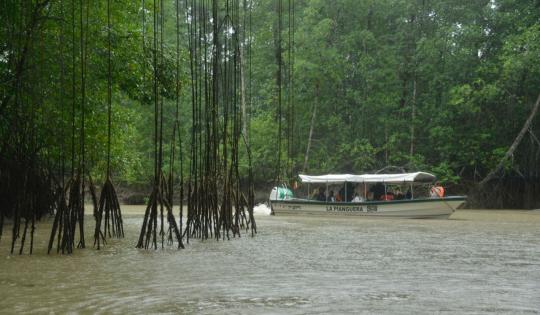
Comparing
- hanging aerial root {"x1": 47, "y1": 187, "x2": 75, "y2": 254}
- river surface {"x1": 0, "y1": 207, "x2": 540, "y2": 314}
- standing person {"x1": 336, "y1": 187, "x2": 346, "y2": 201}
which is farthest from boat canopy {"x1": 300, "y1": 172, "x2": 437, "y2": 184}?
hanging aerial root {"x1": 47, "y1": 187, "x2": 75, "y2": 254}

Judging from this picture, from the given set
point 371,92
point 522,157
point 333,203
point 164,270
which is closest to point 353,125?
point 371,92

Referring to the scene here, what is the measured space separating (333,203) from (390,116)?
12057 millimetres

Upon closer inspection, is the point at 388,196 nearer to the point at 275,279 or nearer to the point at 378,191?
the point at 378,191

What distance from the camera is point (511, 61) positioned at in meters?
25.2

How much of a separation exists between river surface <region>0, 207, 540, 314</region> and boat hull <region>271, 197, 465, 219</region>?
9757 mm

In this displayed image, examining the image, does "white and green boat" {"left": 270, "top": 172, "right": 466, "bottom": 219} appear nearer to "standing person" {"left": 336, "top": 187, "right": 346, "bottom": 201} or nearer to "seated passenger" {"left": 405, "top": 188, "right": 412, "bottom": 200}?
"seated passenger" {"left": 405, "top": 188, "right": 412, "bottom": 200}

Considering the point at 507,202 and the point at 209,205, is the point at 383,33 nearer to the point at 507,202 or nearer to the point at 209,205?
the point at 507,202

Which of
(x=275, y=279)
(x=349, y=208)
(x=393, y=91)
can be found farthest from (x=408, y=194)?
(x=275, y=279)

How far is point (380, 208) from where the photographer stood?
20297 millimetres

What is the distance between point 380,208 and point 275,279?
48.0 feet

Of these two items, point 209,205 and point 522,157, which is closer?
point 209,205

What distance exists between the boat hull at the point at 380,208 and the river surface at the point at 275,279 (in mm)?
9757

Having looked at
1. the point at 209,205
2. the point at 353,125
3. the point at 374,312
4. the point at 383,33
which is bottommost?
the point at 374,312

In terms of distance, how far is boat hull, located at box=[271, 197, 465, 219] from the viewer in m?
19.5
